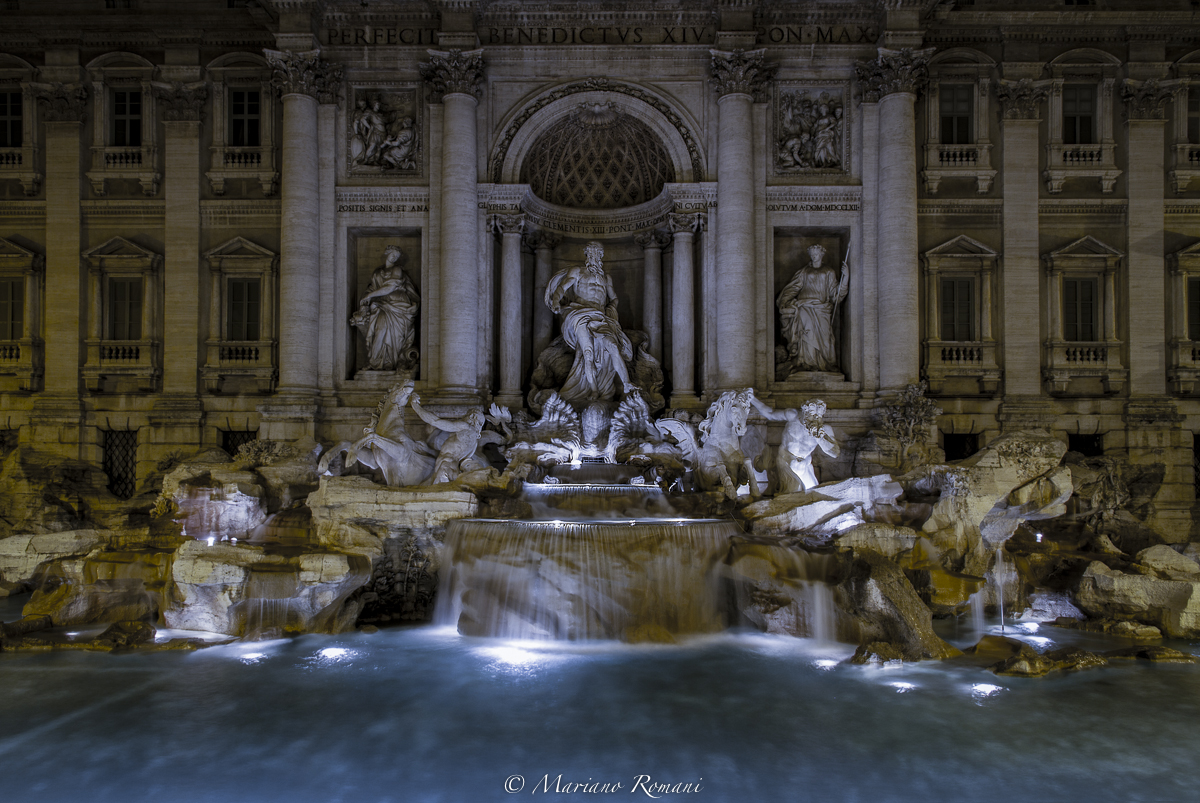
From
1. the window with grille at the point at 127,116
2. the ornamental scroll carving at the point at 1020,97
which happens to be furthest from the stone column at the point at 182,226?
the ornamental scroll carving at the point at 1020,97

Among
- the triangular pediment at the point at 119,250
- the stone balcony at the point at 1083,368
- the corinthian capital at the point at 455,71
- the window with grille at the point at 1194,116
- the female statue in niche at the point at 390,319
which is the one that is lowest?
the stone balcony at the point at 1083,368

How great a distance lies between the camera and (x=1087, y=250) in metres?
16.3

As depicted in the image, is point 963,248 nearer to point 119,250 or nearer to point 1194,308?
point 1194,308

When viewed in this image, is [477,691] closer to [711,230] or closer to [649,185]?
[711,230]

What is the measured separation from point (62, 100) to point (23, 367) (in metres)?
6.02

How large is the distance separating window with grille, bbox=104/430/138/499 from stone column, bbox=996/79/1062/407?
19265 millimetres

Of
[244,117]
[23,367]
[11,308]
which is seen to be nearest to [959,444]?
[244,117]

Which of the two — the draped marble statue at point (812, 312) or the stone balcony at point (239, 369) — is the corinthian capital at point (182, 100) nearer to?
the stone balcony at point (239, 369)

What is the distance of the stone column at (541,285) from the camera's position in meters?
17.3

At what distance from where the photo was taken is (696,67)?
1619cm

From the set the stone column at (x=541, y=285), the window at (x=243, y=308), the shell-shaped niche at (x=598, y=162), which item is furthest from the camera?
the stone column at (x=541, y=285)

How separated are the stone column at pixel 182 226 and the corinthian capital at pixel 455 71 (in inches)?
210

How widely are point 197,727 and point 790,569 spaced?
7.06 metres

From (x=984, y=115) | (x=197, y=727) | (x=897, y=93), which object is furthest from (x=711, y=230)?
(x=197, y=727)
